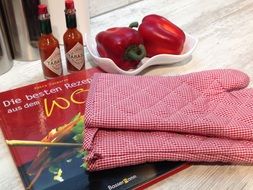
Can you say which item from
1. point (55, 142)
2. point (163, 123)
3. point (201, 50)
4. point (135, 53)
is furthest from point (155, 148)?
point (201, 50)

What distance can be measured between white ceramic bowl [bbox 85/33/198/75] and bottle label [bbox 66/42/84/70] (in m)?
0.03

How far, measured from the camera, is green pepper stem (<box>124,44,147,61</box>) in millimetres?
703

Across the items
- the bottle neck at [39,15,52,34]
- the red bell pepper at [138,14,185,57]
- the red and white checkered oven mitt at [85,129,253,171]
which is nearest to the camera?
the red and white checkered oven mitt at [85,129,253,171]

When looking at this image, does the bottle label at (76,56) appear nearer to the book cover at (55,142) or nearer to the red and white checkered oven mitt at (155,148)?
the book cover at (55,142)

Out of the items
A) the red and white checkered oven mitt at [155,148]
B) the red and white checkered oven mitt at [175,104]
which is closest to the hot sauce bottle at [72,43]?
the red and white checkered oven mitt at [175,104]

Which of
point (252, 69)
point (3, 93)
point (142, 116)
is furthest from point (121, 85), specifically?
point (252, 69)

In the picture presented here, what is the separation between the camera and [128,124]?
49cm

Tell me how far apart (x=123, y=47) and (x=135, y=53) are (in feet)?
0.10

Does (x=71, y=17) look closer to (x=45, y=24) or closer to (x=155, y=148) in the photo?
(x=45, y=24)

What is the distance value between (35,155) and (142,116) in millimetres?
166

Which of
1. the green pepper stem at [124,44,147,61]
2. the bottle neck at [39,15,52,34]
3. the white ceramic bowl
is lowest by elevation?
the white ceramic bowl

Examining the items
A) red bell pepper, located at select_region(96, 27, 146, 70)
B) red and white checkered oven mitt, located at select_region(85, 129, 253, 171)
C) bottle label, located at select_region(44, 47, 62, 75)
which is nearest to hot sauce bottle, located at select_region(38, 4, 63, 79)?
bottle label, located at select_region(44, 47, 62, 75)

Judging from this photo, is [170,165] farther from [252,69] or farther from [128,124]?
[252,69]

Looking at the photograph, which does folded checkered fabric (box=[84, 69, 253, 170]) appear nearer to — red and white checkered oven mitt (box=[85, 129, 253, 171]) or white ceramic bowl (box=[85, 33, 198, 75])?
red and white checkered oven mitt (box=[85, 129, 253, 171])
